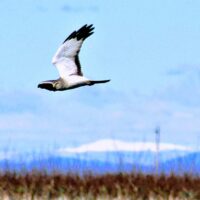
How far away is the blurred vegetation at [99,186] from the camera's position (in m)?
11.1

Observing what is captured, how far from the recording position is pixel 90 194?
36.4ft

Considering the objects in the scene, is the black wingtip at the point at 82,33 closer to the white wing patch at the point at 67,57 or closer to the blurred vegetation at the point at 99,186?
the white wing patch at the point at 67,57

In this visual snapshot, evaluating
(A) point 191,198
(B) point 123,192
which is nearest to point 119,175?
(B) point 123,192

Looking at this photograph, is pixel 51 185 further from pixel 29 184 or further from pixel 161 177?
pixel 161 177

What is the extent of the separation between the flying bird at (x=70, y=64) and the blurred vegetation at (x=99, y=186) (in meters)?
2.18

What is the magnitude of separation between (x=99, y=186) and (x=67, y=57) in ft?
11.1

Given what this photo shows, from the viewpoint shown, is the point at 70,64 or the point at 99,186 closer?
the point at 99,186

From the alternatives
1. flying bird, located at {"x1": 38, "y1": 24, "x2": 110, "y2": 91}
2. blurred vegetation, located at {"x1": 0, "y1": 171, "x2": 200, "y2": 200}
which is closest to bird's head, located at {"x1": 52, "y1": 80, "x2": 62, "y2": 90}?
flying bird, located at {"x1": 38, "y1": 24, "x2": 110, "y2": 91}

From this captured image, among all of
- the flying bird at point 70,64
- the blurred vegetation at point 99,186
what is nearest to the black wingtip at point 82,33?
the flying bird at point 70,64

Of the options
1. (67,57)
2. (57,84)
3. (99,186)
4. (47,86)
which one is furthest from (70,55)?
(99,186)

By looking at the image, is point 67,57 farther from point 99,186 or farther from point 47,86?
point 99,186

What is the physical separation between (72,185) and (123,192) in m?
0.91

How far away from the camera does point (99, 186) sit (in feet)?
38.0

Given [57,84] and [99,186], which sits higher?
[57,84]
